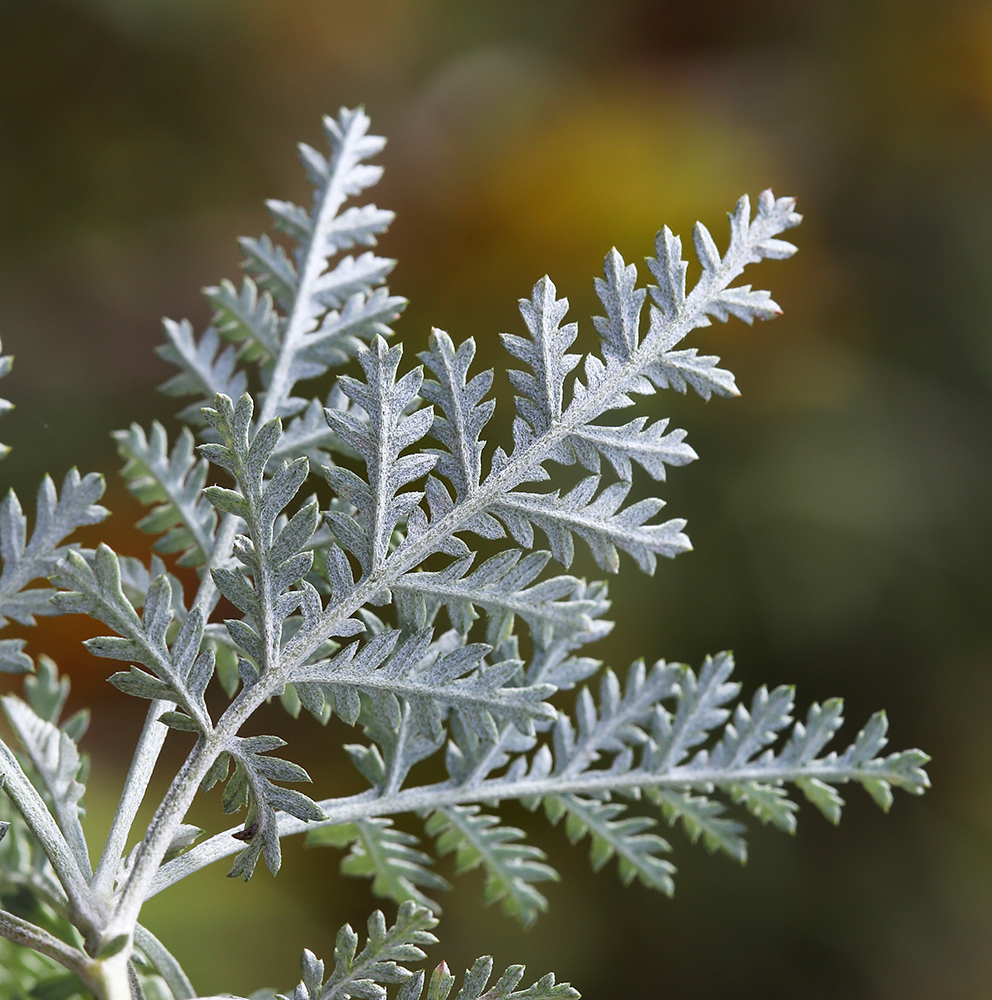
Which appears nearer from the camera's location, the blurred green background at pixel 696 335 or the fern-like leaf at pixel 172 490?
the fern-like leaf at pixel 172 490

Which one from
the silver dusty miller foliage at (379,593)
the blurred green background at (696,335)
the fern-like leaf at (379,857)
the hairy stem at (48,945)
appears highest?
the blurred green background at (696,335)

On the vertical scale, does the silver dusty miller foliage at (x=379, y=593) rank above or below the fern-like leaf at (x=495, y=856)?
above

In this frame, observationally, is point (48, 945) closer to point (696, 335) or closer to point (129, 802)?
point (129, 802)

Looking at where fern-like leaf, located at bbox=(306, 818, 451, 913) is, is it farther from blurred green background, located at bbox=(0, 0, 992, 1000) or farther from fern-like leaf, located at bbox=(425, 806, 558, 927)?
blurred green background, located at bbox=(0, 0, 992, 1000)

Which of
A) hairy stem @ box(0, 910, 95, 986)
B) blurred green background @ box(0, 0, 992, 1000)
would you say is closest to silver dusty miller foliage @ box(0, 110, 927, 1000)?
hairy stem @ box(0, 910, 95, 986)

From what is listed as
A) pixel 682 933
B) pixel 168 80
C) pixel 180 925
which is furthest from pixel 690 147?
pixel 180 925

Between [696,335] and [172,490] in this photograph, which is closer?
[172,490]

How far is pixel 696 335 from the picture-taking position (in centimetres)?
84

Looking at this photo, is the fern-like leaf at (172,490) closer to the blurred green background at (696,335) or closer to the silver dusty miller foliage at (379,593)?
the silver dusty miller foliage at (379,593)

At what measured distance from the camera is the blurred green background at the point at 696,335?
2.56 feet

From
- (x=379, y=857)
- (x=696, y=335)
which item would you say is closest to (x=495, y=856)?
(x=379, y=857)

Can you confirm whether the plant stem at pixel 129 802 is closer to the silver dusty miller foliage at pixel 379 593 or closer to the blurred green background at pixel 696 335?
the silver dusty miller foliage at pixel 379 593

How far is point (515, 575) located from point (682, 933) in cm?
73

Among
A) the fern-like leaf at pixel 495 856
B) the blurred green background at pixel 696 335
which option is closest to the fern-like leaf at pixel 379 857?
the fern-like leaf at pixel 495 856
